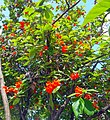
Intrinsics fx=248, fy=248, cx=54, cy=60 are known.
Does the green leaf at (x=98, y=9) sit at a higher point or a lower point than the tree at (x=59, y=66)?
higher

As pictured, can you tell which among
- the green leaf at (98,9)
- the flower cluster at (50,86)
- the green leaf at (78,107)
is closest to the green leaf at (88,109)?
the green leaf at (78,107)

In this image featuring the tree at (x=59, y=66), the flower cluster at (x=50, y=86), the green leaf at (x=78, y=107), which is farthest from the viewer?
the tree at (x=59, y=66)

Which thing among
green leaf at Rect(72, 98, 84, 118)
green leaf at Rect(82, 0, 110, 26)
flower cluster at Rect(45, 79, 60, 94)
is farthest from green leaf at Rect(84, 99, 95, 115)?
green leaf at Rect(82, 0, 110, 26)

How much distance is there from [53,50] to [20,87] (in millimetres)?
909

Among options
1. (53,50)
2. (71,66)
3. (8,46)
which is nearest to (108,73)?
(71,66)

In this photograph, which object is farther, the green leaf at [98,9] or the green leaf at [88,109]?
the green leaf at [88,109]

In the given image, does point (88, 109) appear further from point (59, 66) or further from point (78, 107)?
point (59, 66)

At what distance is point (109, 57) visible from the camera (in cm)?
444

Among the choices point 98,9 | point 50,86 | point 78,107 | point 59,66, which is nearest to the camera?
point 98,9

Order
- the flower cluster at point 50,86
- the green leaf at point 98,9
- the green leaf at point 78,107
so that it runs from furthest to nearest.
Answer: the flower cluster at point 50,86 < the green leaf at point 78,107 < the green leaf at point 98,9

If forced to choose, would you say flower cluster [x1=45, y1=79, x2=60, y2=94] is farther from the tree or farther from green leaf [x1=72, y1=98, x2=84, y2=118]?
green leaf [x1=72, y1=98, x2=84, y2=118]

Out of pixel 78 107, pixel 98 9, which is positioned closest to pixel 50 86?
pixel 78 107

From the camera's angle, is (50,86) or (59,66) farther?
(59,66)

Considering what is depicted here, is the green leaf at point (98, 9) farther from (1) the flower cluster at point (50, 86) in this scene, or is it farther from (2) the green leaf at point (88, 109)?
(1) the flower cluster at point (50, 86)
